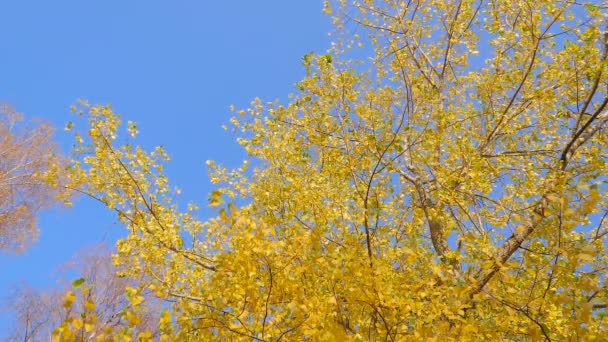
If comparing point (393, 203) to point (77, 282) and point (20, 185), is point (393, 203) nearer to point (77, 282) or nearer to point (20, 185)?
point (77, 282)

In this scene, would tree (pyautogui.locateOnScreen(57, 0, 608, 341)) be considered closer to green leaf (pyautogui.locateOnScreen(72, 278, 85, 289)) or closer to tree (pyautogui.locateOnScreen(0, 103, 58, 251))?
green leaf (pyautogui.locateOnScreen(72, 278, 85, 289))

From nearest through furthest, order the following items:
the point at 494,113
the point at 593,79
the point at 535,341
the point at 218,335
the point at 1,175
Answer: the point at 535,341
the point at 218,335
the point at 593,79
the point at 494,113
the point at 1,175

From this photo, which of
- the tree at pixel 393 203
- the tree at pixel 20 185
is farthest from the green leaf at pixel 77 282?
the tree at pixel 20 185

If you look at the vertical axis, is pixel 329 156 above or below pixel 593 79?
below

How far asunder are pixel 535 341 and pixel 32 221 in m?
18.7

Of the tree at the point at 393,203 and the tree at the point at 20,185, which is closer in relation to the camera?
the tree at the point at 393,203

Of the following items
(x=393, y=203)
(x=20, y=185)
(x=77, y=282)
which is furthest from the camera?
(x=20, y=185)

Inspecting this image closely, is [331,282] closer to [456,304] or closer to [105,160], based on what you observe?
[456,304]

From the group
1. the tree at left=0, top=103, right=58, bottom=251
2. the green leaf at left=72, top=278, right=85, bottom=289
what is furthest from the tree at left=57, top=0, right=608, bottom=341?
the tree at left=0, top=103, right=58, bottom=251

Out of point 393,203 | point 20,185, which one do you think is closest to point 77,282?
point 393,203

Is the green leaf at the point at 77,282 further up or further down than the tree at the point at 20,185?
further down

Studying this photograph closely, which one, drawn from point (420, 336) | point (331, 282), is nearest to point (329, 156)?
point (331, 282)

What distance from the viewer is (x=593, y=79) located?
21.1 feet

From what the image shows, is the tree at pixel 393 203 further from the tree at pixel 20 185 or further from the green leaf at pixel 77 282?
the tree at pixel 20 185
